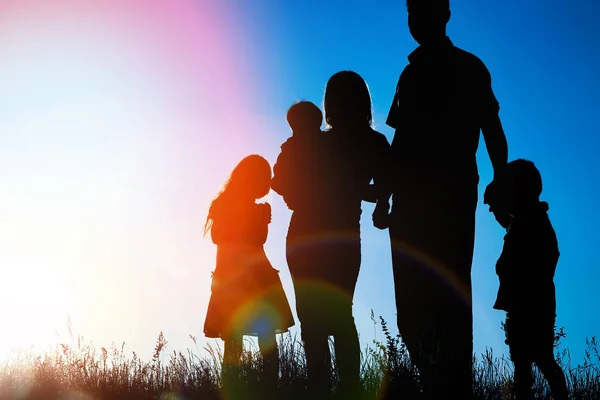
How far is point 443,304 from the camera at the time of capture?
348 cm

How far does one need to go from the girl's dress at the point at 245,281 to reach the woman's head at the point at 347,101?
157cm

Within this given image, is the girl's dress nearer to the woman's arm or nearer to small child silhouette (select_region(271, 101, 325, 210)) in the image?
small child silhouette (select_region(271, 101, 325, 210))

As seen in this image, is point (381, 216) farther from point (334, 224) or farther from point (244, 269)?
point (244, 269)

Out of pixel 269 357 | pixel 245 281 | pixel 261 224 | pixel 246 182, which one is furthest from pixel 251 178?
pixel 269 357

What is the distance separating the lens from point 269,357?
5.20 m

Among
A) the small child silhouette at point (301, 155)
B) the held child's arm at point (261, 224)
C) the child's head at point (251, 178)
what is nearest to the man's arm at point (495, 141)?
the small child silhouette at point (301, 155)

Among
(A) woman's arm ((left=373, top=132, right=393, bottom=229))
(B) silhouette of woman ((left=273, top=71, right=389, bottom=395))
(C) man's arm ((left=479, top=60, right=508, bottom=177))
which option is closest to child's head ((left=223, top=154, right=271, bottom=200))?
(B) silhouette of woman ((left=273, top=71, right=389, bottom=395))

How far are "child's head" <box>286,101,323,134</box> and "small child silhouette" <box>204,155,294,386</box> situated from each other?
0.98 meters

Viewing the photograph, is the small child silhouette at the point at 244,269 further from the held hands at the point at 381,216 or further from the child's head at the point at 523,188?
the child's head at the point at 523,188

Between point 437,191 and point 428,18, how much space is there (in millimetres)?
1036

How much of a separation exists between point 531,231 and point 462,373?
4.20 ft

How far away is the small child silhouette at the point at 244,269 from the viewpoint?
5.83m

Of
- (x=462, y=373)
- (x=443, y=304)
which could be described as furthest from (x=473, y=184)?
(x=462, y=373)

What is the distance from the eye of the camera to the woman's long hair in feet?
19.0
